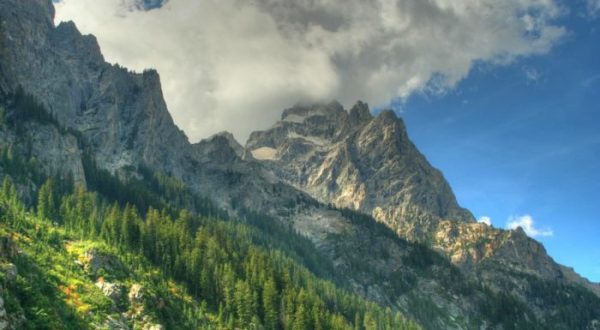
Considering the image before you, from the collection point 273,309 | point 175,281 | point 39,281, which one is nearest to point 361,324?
point 273,309

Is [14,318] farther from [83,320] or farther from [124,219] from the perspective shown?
[124,219]

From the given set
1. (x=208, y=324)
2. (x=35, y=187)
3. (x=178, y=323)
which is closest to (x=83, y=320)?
(x=178, y=323)

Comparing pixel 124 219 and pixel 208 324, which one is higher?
pixel 124 219

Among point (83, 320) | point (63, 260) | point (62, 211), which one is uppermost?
point (62, 211)

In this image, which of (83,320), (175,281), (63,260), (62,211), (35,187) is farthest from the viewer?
(35,187)

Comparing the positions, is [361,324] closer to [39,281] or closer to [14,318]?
[39,281]

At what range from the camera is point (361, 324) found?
645 ft

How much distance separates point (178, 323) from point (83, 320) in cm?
2713

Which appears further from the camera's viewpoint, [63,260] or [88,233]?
[88,233]

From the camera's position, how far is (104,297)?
9350cm

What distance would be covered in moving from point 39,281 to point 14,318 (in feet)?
74.8

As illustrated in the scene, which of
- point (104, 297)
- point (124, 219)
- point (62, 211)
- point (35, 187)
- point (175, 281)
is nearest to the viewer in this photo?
point (104, 297)

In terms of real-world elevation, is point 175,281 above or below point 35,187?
below

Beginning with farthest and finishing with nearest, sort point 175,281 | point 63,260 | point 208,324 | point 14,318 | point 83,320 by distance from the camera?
1. point 175,281
2. point 208,324
3. point 63,260
4. point 83,320
5. point 14,318
